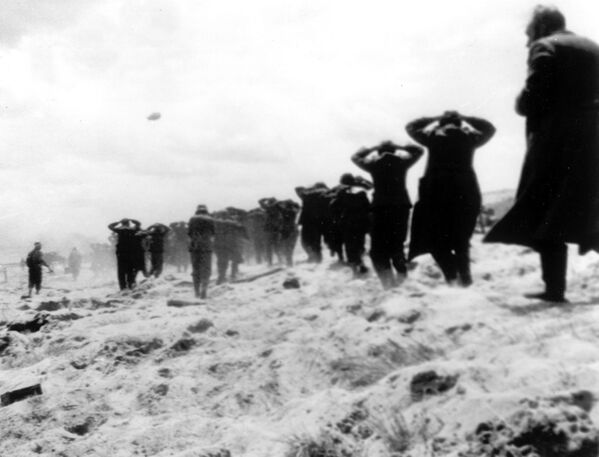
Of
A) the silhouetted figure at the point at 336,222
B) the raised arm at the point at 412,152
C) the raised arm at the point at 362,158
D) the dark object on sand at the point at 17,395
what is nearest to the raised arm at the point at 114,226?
the silhouetted figure at the point at 336,222

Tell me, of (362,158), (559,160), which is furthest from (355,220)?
(559,160)

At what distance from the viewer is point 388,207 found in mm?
6574

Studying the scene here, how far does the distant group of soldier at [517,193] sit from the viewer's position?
3.54 metres

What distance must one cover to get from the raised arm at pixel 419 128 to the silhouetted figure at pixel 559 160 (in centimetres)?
175

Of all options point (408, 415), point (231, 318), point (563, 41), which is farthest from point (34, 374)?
point (563, 41)

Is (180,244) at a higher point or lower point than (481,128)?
lower

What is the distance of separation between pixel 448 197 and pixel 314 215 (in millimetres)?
7203

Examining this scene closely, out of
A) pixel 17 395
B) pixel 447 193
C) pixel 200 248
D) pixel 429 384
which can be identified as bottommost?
pixel 17 395

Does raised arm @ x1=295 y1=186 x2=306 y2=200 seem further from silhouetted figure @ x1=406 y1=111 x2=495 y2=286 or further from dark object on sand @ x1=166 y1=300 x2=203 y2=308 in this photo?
silhouetted figure @ x1=406 y1=111 x2=495 y2=286

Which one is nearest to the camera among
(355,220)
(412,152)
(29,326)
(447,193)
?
(447,193)

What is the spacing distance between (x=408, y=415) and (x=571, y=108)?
2.59 m

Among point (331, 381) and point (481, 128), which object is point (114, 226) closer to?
point (481, 128)

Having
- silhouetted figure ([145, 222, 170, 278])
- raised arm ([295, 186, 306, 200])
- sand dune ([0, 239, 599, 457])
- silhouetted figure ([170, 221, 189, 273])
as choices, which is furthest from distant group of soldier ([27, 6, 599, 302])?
silhouetted figure ([170, 221, 189, 273])

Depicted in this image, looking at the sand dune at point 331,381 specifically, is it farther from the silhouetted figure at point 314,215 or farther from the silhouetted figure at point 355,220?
the silhouetted figure at point 314,215
